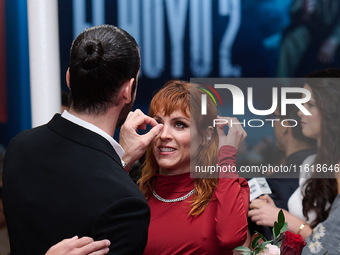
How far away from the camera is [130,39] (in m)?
1.16

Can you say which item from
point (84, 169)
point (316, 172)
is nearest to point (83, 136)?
point (84, 169)

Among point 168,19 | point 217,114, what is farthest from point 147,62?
point 217,114

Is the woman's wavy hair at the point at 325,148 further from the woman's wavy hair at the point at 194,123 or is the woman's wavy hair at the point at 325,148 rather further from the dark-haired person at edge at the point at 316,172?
the woman's wavy hair at the point at 194,123

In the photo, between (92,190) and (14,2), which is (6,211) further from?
(14,2)

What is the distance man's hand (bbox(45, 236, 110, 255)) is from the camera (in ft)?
3.18

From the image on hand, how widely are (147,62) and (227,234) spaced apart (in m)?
1.43

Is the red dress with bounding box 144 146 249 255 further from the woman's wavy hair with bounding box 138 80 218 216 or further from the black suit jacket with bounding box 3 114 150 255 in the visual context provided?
the black suit jacket with bounding box 3 114 150 255

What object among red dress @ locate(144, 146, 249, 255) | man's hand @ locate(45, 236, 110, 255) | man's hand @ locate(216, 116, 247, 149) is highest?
man's hand @ locate(216, 116, 247, 149)

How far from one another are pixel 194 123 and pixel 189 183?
30cm

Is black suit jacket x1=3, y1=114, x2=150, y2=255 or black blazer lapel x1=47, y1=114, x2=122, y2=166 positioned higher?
black blazer lapel x1=47, y1=114, x2=122, y2=166

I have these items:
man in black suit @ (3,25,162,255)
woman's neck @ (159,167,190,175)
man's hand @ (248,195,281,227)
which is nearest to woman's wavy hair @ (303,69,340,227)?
man's hand @ (248,195,281,227)

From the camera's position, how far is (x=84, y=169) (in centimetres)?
103

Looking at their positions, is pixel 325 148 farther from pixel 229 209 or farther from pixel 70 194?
pixel 70 194

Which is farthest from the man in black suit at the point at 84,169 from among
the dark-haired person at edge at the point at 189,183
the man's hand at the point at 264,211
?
the man's hand at the point at 264,211
